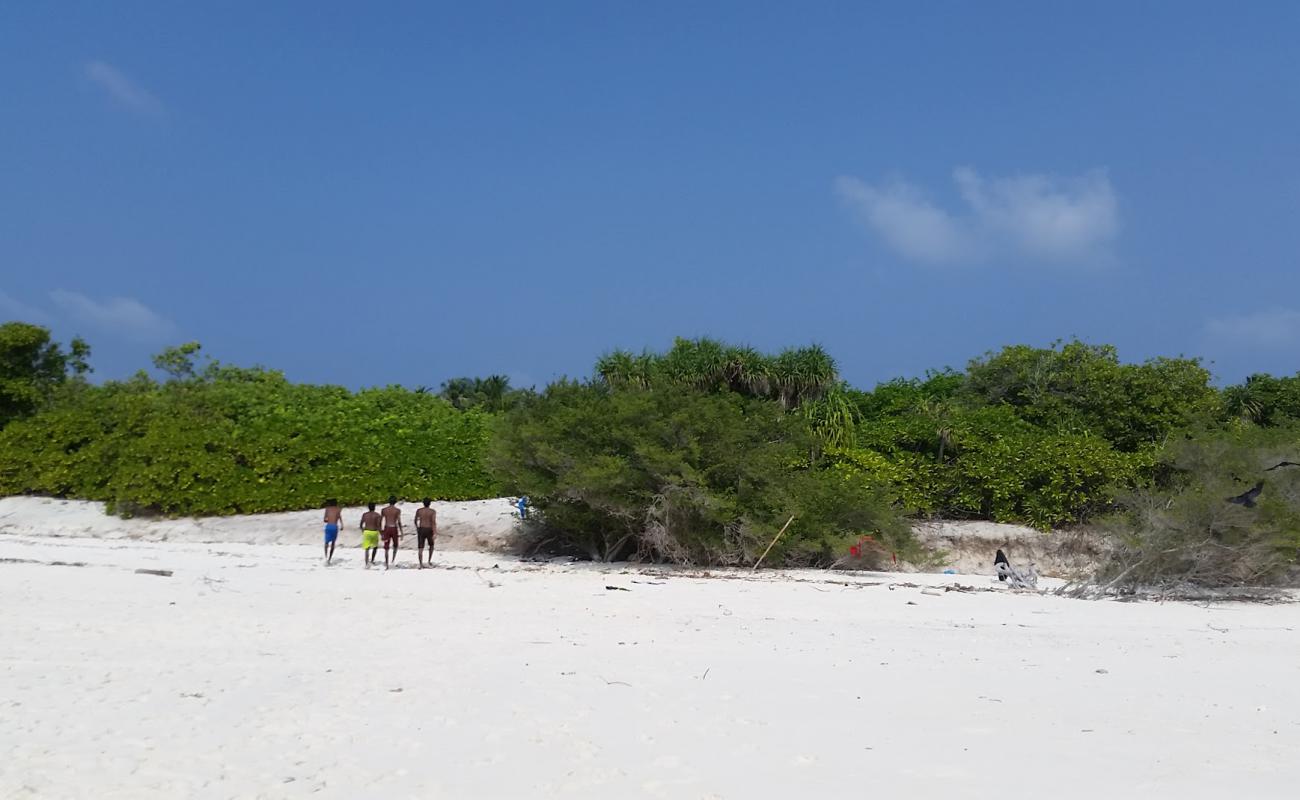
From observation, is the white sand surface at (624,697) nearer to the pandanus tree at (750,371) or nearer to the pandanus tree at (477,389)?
the pandanus tree at (750,371)

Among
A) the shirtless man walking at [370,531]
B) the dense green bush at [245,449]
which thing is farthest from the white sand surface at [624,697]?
the dense green bush at [245,449]

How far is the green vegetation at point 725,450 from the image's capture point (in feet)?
62.3

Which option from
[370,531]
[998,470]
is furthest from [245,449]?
[998,470]

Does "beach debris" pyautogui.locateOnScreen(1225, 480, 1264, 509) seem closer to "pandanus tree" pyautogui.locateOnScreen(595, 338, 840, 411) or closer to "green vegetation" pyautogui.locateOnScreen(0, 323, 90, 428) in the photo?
"pandanus tree" pyautogui.locateOnScreen(595, 338, 840, 411)

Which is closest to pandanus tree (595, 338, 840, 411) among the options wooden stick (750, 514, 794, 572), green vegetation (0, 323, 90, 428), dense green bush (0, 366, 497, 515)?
dense green bush (0, 366, 497, 515)

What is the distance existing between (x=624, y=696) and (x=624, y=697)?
0.04 meters

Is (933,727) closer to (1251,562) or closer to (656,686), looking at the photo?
(656,686)

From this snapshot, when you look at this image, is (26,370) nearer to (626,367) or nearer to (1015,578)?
(626,367)

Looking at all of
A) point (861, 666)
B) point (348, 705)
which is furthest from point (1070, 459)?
point (348, 705)

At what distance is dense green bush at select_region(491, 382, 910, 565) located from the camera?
62.5 feet

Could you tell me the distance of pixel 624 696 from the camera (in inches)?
294

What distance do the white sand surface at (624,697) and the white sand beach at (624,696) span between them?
3 cm

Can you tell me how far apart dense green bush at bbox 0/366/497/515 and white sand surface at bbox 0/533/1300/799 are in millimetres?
13533

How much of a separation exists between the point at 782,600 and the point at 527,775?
9.17m
